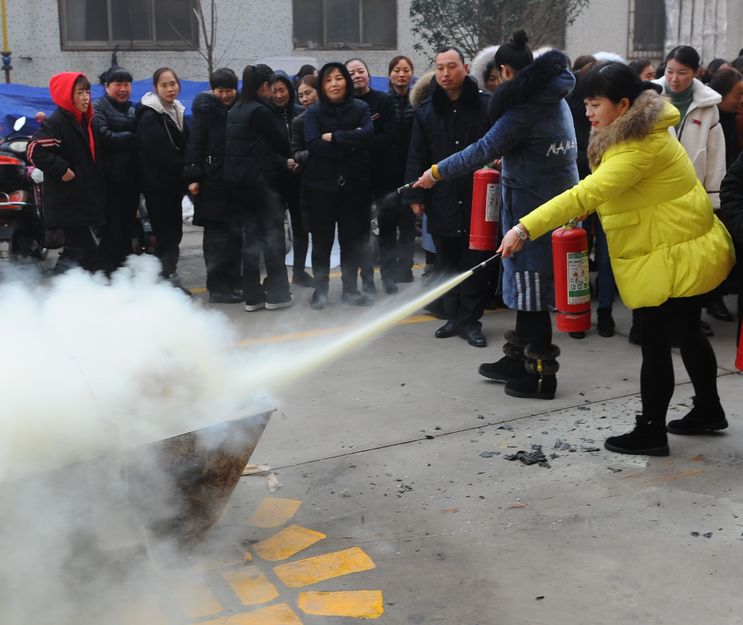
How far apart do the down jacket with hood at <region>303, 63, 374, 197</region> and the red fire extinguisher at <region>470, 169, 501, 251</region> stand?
1.96 m

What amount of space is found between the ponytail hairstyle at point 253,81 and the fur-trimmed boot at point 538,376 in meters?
3.41

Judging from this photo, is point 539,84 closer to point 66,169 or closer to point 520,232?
point 520,232

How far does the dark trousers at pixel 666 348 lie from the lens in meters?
4.40

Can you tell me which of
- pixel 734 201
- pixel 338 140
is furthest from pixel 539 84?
pixel 338 140

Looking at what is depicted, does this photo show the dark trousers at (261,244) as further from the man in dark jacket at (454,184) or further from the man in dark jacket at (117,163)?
the man in dark jacket at (454,184)

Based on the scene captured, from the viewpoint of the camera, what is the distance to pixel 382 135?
7875mm

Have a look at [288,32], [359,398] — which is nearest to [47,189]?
[359,398]

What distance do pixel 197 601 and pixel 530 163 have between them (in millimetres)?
3140

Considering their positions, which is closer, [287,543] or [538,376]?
[287,543]

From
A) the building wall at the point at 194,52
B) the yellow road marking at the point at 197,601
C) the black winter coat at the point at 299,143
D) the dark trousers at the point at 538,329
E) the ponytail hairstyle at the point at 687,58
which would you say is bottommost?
the yellow road marking at the point at 197,601

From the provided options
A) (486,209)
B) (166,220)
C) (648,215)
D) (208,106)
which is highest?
(208,106)

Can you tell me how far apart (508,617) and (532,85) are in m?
3.01

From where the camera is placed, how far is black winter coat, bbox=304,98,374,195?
24.9 feet

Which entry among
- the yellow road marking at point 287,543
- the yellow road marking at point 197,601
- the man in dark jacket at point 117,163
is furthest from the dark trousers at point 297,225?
the yellow road marking at point 197,601
